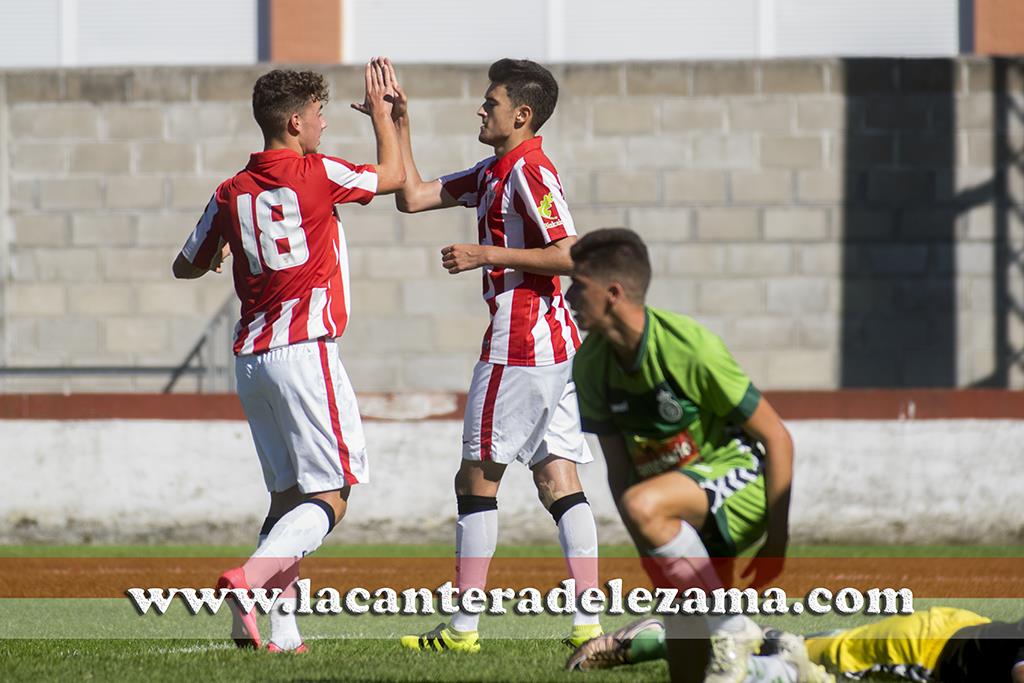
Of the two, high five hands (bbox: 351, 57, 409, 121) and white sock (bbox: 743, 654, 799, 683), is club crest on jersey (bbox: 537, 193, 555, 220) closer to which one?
high five hands (bbox: 351, 57, 409, 121)

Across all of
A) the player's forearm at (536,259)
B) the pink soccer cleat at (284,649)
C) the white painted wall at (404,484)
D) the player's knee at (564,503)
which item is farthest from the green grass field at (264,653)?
the white painted wall at (404,484)

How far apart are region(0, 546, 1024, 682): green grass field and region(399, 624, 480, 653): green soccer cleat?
2.4 inches

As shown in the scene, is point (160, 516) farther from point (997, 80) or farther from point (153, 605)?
point (997, 80)

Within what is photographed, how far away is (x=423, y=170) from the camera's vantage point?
12.7 m

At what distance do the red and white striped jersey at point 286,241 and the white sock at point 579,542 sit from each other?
46.2 inches

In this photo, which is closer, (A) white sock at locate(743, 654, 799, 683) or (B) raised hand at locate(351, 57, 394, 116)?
(A) white sock at locate(743, 654, 799, 683)

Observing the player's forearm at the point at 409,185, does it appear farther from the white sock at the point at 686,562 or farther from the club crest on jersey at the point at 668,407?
the white sock at the point at 686,562

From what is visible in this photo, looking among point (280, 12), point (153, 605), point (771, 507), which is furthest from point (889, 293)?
point (771, 507)

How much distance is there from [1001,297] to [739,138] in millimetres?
2763

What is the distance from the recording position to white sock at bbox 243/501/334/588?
478 cm

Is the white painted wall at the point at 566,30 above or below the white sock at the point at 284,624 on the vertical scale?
above

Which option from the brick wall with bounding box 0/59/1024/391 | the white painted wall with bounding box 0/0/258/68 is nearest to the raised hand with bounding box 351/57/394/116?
the brick wall with bounding box 0/59/1024/391

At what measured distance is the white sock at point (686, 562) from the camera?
3910 millimetres

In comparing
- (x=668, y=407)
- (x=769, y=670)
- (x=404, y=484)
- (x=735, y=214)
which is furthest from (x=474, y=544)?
(x=735, y=214)
